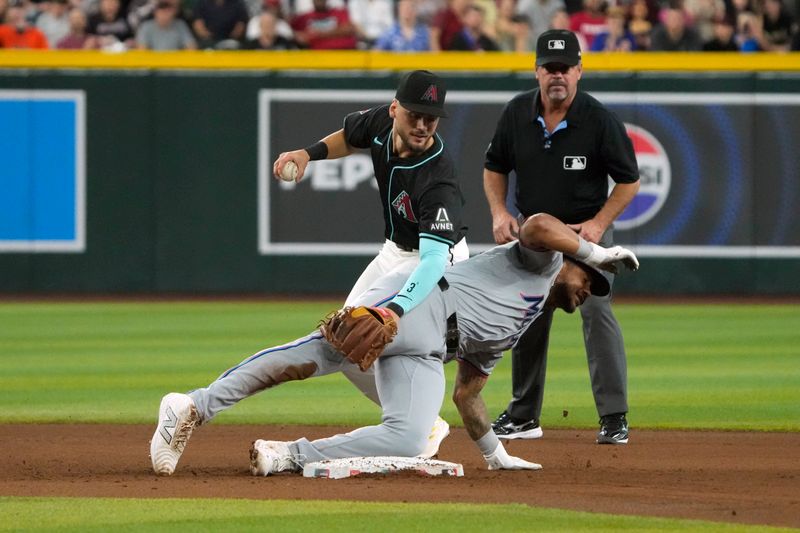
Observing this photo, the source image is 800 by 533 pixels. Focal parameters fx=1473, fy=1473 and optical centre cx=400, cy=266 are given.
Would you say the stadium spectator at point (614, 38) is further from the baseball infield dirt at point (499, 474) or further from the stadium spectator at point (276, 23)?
the baseball infield dirt at point (499, 474)

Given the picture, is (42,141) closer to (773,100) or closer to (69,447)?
(773,100)

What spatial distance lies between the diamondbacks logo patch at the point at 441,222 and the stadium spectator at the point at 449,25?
10.7 meters

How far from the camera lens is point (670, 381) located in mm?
10086

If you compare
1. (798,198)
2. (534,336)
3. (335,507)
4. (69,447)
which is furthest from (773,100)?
(335,507)

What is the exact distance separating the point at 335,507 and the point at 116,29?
40.2ft

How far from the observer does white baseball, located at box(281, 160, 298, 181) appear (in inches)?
264

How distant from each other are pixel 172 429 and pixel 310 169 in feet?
32.8

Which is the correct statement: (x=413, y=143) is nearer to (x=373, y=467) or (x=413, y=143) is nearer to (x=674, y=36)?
(x=373, y=467)

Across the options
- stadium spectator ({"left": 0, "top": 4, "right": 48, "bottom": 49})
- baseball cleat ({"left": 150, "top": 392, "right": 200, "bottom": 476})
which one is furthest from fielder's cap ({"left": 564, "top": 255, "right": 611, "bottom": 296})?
stadium spectator ({"left": 0, "top": 4, "right": 48, "bottom": 49})

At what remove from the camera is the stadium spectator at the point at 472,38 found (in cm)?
1675

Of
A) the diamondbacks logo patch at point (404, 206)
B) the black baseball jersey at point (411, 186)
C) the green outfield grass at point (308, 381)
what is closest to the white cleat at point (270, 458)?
the black baseball jersey at point (411, 186)

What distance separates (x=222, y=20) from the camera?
670 inches

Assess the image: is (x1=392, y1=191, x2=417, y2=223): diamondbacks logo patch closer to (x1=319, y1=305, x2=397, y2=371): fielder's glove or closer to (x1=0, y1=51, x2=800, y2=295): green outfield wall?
(x1=319, y1=305, x2=397, y2=371): fielder's glove

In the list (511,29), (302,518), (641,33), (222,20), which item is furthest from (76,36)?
(302,518)
